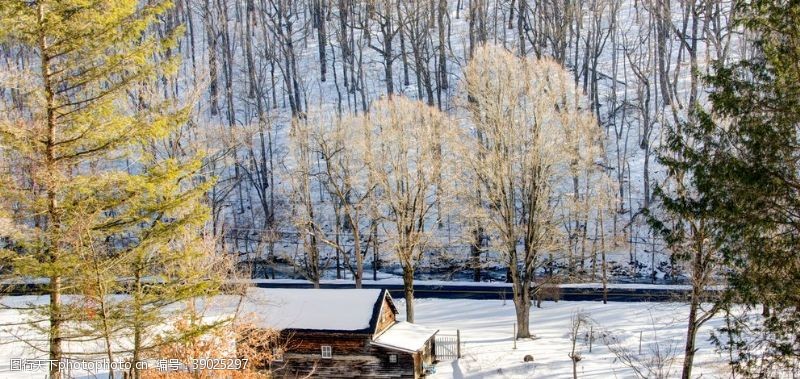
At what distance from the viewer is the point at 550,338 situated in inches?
1081

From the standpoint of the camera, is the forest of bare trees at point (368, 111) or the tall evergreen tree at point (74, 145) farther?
the forest of bare trees at point (368, 111)

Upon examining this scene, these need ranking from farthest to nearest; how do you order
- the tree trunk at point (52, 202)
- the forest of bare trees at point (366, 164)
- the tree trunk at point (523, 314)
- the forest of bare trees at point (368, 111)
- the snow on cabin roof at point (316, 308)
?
the forest of bare trees at point (368, 111) < the tree trunk at point (523, 314) < the snow on cabin roof at point (316, 308) < the forest of bare trees at point (366, 164) < the tree trunk at point (52, 202)

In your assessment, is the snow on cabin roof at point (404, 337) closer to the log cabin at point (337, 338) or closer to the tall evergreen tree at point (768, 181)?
the log cabin at point (337, 338)

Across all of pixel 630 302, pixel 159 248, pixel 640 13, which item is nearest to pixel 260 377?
pixel 159 248

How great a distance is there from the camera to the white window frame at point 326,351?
2472 cm

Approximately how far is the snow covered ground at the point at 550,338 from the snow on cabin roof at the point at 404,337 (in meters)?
1.59

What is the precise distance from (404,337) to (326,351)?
10.3ft

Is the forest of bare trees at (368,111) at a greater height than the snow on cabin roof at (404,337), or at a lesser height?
greater

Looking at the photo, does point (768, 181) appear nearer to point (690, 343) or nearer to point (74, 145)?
point (690, 343)

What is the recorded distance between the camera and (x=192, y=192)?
12766 mm

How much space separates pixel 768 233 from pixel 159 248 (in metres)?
13.1

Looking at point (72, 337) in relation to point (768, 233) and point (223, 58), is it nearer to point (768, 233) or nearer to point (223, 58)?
point (768, 233)

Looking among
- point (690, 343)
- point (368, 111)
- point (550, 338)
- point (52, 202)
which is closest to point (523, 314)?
point (550, 338)

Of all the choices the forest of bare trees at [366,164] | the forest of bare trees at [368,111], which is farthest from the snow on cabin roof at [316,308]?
the forest of bare trees at [368,111]
